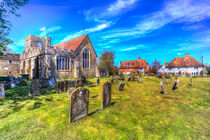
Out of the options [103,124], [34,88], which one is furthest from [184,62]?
[34,88]

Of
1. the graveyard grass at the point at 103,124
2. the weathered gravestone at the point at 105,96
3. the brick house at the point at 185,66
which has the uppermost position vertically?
the brick house at the point at 185,66

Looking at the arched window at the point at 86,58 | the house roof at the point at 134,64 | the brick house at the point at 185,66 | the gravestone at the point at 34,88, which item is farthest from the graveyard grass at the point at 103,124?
the house roof at the point at 134,64

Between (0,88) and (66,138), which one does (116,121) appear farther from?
(0,88)

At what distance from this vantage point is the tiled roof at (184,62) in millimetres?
37688

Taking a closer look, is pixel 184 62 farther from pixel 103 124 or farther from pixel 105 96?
pixel 103 124

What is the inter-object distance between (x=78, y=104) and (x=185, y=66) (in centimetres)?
4851

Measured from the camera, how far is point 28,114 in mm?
4492

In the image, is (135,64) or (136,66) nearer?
(136,66)

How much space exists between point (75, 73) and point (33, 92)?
41.8 feet

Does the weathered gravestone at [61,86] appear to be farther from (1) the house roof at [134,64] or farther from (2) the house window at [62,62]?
(1) the house roof at [134,64]

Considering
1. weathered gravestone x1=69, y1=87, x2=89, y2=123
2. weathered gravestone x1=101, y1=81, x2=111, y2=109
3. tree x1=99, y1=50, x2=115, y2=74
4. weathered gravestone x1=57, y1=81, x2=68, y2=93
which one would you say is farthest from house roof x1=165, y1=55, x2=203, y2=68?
weathered gravestone x1=69, y1=87, x2=89, y2=123

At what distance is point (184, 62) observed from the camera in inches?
1559

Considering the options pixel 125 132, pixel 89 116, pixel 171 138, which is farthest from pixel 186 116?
pixel 89 116

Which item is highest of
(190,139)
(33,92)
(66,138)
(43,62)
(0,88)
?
(43,62)
